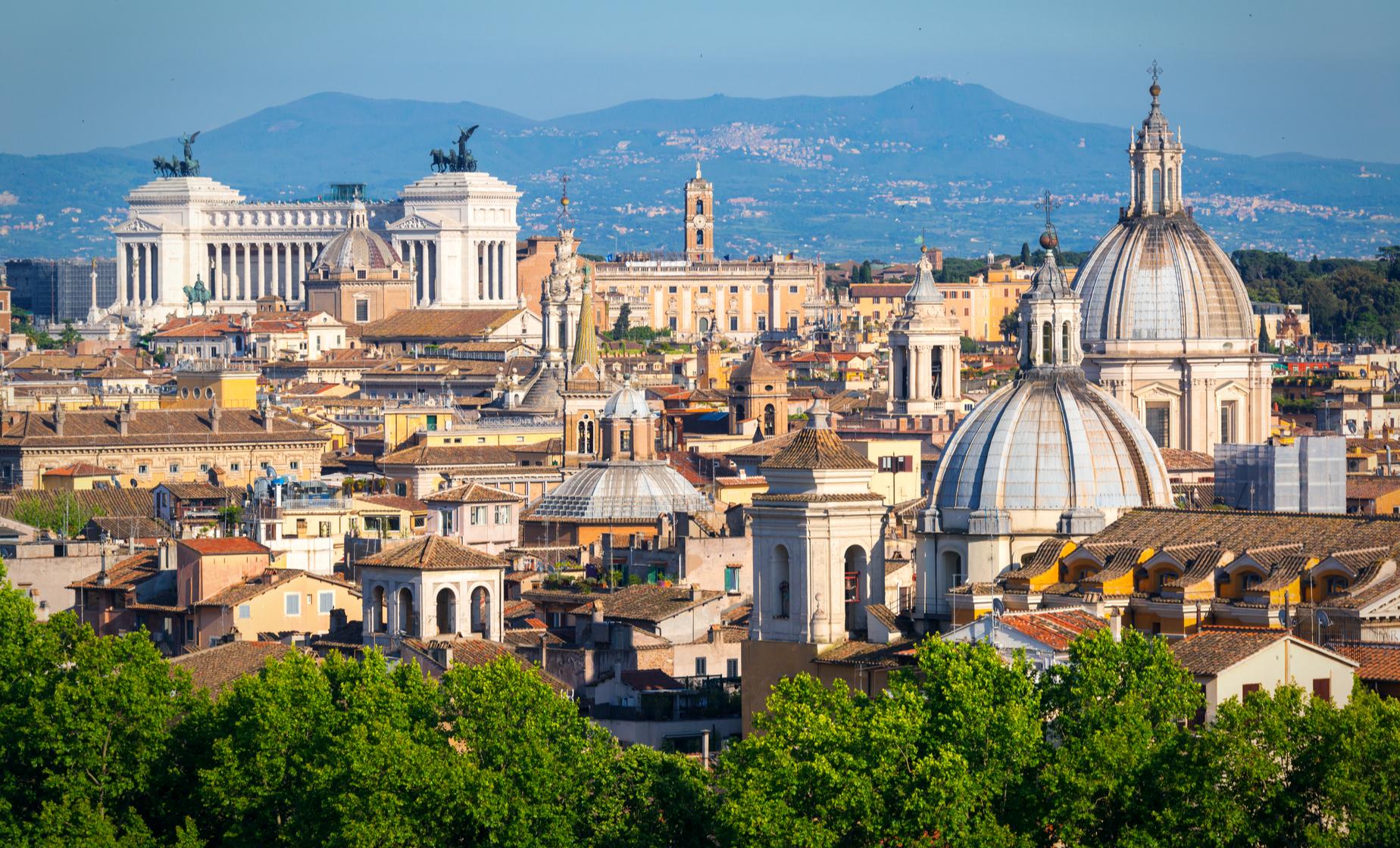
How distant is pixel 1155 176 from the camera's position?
66.8 m

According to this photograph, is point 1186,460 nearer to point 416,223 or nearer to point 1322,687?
point 1322,687

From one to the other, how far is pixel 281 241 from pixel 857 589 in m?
135

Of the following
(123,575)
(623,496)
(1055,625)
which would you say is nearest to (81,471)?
(623,496)

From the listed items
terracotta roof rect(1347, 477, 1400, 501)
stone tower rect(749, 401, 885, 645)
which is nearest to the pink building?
terracotta roof rect(1347, 477, 1400, 501)

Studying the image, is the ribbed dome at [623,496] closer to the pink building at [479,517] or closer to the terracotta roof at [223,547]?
the pink building at [479,517]

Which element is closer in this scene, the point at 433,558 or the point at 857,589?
the point at 857,589

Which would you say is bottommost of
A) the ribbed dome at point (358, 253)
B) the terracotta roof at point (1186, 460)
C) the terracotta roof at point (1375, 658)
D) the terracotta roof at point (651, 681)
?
the terracotta roof at point (651, 681)

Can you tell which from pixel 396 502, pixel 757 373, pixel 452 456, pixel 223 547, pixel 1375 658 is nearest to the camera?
pixel 1375 658

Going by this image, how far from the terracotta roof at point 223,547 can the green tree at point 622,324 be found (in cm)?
9545

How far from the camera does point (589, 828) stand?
33.9m

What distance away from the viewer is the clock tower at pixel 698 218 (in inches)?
7357

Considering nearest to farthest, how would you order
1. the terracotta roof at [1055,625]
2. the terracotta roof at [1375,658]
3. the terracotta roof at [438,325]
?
the terracotta roof at [1375,658] → the terracotta roof at [1055,625] → the terracotta roof at [438,325]

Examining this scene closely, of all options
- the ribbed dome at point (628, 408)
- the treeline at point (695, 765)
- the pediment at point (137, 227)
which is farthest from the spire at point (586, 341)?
the pediment at point (137, 227)

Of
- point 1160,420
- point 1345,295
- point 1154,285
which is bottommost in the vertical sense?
point 1160,420
